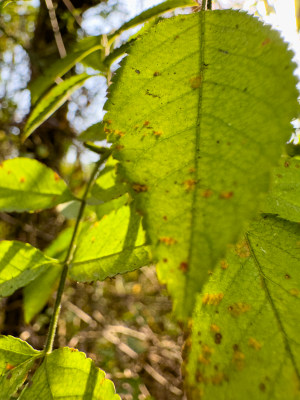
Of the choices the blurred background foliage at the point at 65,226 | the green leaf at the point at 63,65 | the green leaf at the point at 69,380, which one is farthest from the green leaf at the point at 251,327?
the blurred background foliage at the point at 65,226

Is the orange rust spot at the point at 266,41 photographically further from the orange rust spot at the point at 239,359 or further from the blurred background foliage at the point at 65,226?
the blurred background foliage at the point at 65,226

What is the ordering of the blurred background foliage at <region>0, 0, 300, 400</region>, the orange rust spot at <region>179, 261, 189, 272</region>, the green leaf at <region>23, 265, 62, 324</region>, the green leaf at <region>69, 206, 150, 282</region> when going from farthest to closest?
1. the blurred background foliage at <region>0, 0, 300, 400</region>
2. the green leaf at <region>23, 265, 62, 324</region>
3. the green leaf at <region>69, 206, 150, 282</region>
4. the orange rust spot at <region>179, 261, 189, 272</region>

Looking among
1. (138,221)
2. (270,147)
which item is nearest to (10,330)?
(138,221)

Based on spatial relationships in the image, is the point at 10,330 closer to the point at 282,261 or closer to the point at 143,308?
the point at 143,308

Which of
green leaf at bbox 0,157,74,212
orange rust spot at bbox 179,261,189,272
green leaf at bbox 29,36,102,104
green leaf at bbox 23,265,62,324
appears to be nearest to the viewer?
orange rust spot at bbox 179,261,189,272

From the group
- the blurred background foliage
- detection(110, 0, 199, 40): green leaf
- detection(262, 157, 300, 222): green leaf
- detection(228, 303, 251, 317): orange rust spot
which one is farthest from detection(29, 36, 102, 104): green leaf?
the blurred background foliage

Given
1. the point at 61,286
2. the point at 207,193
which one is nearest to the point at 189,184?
the point at 207,193

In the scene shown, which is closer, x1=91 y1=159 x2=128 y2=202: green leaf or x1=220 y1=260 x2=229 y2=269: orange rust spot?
x1=220 y1=260 x2=229 y2=269: orange rust spot

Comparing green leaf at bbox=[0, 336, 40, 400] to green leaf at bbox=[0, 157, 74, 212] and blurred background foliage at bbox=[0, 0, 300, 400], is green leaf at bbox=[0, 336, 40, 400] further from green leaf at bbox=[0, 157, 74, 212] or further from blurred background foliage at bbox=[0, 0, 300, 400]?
blurred background foliage at bbox=[0, 0, 300, 400]
